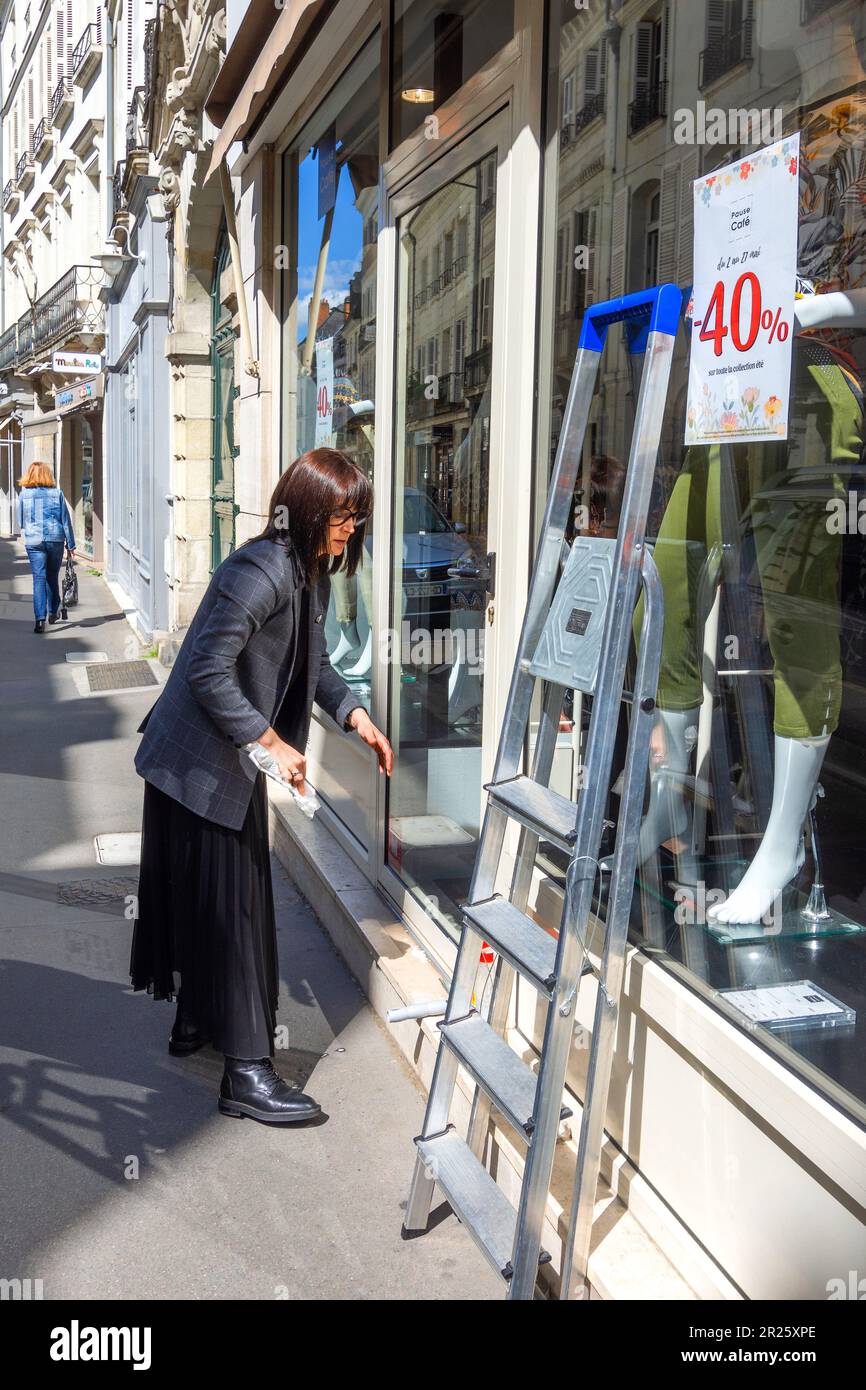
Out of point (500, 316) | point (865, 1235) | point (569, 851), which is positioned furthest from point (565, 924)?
point (500, 316)

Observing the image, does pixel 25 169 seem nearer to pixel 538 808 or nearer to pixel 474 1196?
pixel 538 808

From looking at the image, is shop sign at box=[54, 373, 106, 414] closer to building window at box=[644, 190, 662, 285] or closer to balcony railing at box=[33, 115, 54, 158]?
balcony railing at box=[33, 115, 54, 158]

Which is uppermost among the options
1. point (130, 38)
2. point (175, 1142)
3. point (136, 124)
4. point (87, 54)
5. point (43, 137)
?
point (43, 137)

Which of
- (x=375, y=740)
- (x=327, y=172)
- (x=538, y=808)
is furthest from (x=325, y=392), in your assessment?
(x=538, y=808)

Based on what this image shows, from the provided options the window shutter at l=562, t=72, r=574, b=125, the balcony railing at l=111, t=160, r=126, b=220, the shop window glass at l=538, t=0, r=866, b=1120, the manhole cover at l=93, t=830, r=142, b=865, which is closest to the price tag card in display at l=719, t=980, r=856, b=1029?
the shop window glass at l=538, t=0, r=866, b=1120

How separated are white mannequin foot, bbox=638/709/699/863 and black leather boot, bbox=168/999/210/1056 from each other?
1.75 metres

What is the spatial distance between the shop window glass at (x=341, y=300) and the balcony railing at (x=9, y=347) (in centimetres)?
2957

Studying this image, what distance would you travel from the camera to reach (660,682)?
304 cm

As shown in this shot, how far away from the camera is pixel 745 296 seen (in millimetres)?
2555

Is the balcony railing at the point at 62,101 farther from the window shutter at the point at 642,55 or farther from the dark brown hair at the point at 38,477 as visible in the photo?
the window shutter at the point at 642,55

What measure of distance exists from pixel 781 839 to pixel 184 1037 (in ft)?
6.84

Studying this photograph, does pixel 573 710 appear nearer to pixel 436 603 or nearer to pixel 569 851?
pixel 569 851

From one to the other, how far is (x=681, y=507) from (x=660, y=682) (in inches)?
16.1
